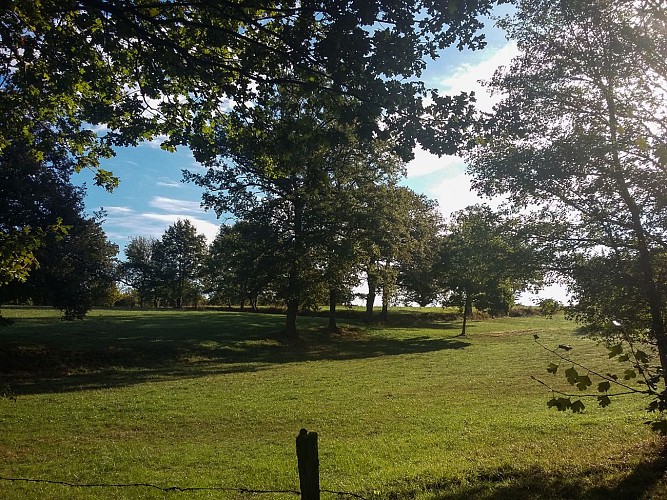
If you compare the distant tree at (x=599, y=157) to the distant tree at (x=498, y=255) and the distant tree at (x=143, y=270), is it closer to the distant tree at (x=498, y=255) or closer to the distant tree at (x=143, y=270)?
the distant tree at (x=498, y=255)

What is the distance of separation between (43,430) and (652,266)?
16.1m

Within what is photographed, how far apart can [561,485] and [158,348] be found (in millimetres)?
26628

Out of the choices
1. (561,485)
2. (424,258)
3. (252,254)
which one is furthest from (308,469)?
(424,258)

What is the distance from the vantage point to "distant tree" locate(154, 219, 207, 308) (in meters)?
93.9

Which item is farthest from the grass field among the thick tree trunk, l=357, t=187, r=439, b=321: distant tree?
l=357, t=187, r=439, b=321: distant tree

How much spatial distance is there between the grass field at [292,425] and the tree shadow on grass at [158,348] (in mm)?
183

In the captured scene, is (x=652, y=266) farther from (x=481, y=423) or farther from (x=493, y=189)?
(x=481, y=423)

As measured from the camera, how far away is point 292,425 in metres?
13.8

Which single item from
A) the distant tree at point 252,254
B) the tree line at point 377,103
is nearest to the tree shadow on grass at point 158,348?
the distant tree at point 252,254

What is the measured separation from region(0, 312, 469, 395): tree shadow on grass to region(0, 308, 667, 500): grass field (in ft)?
0.60

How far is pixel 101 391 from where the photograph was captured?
62.5 feet

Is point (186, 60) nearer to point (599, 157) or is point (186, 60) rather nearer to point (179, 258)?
point (599, 157)

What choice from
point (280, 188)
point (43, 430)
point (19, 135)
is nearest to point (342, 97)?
point (19, 135)

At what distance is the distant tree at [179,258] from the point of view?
308ft
